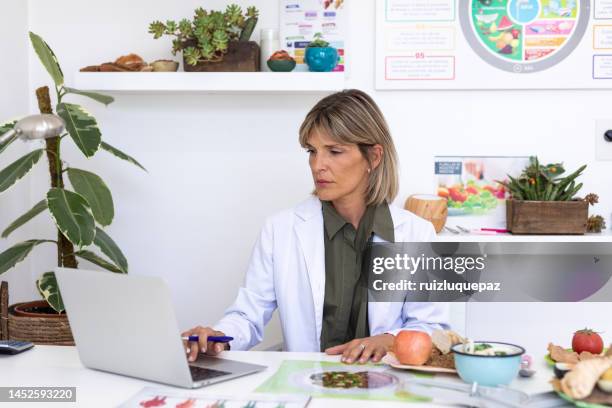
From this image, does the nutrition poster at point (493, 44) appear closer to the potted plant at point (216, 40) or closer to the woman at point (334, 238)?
the potted plant at point (216, 40)

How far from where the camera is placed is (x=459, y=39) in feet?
10.5

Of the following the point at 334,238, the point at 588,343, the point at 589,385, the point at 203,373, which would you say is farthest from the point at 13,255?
the point at 589,385

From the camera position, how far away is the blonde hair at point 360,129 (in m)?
2.35

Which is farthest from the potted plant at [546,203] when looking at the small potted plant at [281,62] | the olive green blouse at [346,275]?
the small potted plant at [281,62]

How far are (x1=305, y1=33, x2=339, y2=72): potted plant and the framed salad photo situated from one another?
656mm

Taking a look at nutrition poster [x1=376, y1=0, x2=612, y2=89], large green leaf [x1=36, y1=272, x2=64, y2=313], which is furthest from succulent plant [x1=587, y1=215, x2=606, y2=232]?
large green leaf [x1=36, y1=272, x2=64, y2=313]

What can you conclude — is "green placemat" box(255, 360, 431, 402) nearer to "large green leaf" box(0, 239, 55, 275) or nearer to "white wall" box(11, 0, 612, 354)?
"large green leaf" box(0, 239, 55, 275)

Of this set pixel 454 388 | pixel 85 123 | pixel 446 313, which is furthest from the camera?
pixel 85 123

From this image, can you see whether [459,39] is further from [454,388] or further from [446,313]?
[454,388]

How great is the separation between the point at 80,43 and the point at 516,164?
1.88 m

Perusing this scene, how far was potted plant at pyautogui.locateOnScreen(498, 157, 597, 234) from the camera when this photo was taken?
9.76 ft

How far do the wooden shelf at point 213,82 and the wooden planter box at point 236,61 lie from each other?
3cm

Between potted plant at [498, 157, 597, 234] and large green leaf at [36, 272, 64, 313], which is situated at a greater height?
potted plant at [498, 157, 597, 234]

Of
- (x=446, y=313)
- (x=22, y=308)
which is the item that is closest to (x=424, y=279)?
(x=446, y=313)
